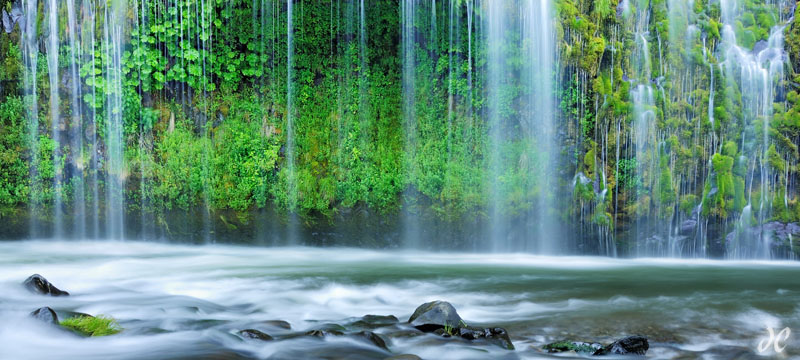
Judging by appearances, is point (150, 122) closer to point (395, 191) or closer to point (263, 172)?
point (263, 172)

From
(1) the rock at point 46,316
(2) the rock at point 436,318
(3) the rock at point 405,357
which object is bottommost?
(3) the rock at point 405,357

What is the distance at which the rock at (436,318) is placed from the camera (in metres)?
5.32

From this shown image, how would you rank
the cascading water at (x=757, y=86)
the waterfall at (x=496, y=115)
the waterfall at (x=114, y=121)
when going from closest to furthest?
1. the cascading water at (x=757, y=86)
2. the waterfall at (x=496, y=115)
3. the waterfall at (x=114, y=121)

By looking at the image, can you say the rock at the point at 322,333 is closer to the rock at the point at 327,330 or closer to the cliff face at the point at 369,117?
the rock at the point at 327,330

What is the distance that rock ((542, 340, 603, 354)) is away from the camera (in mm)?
4973

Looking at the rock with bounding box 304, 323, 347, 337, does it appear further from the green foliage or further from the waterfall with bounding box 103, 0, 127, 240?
the green foliage

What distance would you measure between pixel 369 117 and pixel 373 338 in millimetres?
7305

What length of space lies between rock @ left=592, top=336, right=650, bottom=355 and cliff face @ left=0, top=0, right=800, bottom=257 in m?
6.11

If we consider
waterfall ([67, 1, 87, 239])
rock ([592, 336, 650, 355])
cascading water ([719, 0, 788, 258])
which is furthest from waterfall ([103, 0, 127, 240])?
cascading water ([719, 0, 788, 258])

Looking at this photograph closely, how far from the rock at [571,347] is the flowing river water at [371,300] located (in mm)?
140

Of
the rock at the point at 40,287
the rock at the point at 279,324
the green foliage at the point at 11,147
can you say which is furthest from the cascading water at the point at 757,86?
the green foliage at the point at 11,147

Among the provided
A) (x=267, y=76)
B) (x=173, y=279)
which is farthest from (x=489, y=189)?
(x=173, y=279)

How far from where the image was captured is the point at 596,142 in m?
10.9

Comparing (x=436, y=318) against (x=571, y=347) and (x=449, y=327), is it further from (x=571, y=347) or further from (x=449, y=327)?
(x=571, y=347)
